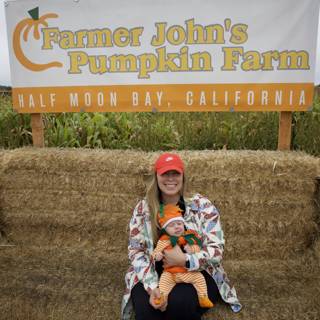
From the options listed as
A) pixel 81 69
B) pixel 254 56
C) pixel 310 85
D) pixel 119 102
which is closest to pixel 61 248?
pixel 119 102

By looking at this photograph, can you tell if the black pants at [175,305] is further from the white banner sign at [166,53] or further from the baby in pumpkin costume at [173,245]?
the white banner sign at [166,53]

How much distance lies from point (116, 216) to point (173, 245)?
3.23ft

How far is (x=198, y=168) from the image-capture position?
266 cm

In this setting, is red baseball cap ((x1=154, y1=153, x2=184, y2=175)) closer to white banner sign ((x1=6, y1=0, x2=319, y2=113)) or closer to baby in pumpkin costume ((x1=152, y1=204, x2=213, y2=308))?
baby in pumpkin costume ((x1=152, y1=204, x2=213, y2=308))

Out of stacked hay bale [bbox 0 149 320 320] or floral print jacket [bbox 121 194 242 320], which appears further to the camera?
stacked hay bale [bbox 0 149 320 320]

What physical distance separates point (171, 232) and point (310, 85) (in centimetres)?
166

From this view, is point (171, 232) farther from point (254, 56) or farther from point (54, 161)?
point (254, 56)

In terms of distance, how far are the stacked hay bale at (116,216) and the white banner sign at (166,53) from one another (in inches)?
17.7

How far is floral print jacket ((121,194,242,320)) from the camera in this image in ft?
6.38

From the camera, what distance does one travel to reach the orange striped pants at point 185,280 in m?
1.93

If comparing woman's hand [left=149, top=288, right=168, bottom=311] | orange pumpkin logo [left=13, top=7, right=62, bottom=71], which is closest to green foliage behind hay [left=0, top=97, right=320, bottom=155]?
orange pumpkin logo [left=13, top=7, right=62, bottom=71]

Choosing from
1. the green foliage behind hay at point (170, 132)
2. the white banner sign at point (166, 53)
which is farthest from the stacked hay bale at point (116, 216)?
the white banner sign at point (166, 53)

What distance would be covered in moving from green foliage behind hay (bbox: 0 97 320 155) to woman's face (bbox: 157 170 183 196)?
1.10 metres

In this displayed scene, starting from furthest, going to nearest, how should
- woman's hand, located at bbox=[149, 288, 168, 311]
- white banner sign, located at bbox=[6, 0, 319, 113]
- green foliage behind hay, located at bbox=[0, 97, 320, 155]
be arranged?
1. green foliage behind hay, located at bbox=[0, 97, 320, 155]
2. white banner sign, located at bbox=[6, 0, 319, 113]
3. woman's hand, located at bbox=[149, 288, 168, 311]
